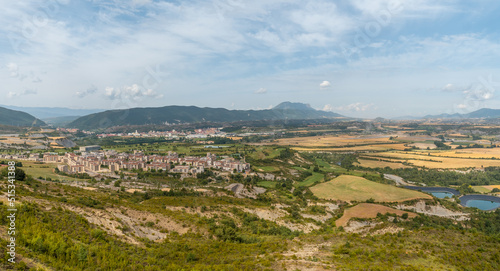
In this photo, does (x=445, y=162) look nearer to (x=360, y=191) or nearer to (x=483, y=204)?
(x=483, y=204)

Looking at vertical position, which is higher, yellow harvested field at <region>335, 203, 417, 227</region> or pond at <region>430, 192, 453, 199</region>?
yellow harvested field at <region>335, 203, 417, 227</region>

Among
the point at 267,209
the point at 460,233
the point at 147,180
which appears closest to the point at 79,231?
the point at 267,209

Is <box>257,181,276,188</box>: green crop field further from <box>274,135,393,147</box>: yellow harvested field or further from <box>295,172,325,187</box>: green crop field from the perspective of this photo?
<box>274,135,393,147</box>: yellow harvested field

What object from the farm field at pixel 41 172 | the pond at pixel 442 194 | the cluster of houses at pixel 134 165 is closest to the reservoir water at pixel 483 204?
the pond at pixel 442 194

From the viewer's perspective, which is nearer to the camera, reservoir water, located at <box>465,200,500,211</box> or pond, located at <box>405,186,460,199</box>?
reservoir water, located at <box>465,200,500,211</box>

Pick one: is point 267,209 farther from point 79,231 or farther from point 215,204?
point 79,231

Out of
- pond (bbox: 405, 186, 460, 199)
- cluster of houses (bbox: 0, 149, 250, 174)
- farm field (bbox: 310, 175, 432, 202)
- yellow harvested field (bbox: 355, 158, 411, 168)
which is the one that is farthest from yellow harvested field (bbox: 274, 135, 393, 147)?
farm field (bbox: 310, 175, 432, 202)
